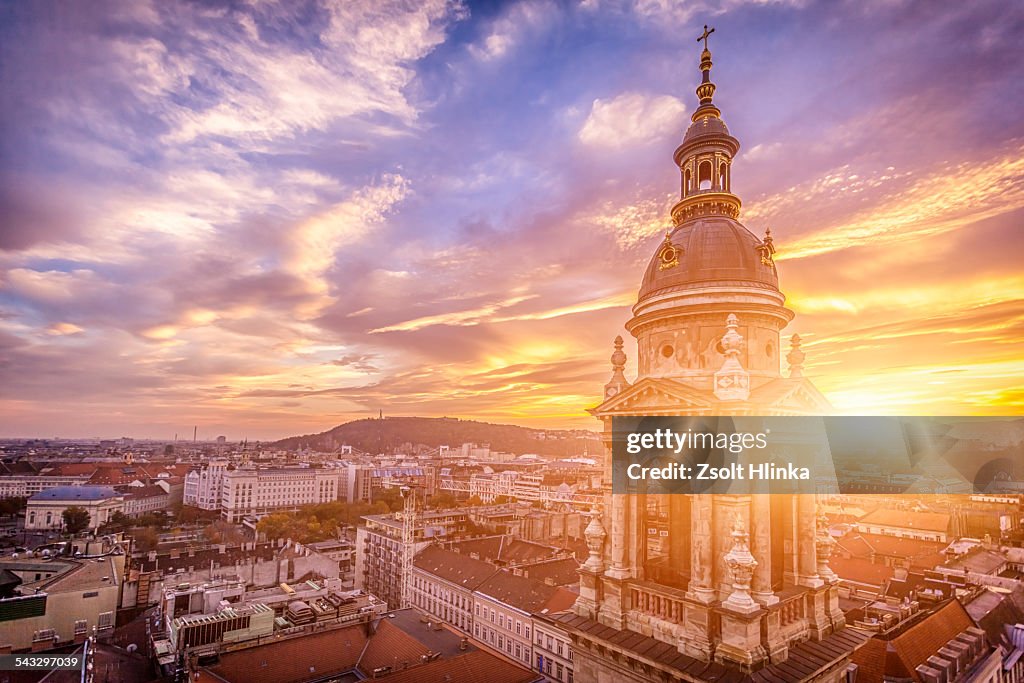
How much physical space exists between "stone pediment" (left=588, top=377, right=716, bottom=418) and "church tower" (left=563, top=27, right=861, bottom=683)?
29 mm

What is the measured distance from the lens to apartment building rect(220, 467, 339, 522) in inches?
5364

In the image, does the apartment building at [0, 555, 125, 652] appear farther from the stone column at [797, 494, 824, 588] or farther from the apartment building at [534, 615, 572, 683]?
the stone column at [797, 494, 824, 588]

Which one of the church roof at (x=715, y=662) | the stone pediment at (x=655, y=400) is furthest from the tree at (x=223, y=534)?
the stone pediment at (x=655, y=400)

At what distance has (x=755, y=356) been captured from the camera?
44.7ft

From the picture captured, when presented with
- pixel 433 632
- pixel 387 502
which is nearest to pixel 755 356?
pixel 433 632

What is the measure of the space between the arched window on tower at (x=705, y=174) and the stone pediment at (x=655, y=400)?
538cm

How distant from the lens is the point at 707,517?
12500 millimetres

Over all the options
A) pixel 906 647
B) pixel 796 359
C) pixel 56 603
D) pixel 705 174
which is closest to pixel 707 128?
pixel 705 174

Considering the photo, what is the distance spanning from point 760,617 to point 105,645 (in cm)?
4407

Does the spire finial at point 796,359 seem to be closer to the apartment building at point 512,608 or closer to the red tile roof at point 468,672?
the red tile roof at point 468,672

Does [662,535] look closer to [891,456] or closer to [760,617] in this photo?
[760,617]

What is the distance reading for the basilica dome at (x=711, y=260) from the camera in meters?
13.6

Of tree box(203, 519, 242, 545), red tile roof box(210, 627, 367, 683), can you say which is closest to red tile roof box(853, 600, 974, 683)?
red tile roof box(210, 627, 367, 683)

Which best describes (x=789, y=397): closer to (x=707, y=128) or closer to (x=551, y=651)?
(x=707, y=128)
